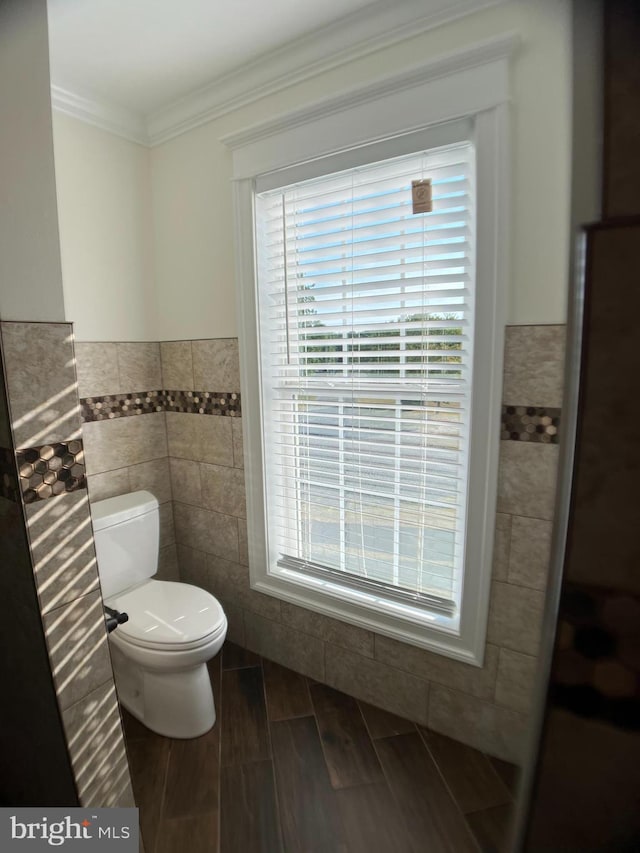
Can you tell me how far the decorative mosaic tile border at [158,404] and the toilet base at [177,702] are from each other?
95cm

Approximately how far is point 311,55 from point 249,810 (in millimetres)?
2246

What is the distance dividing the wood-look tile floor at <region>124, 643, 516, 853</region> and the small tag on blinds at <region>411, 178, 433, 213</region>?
1375 mm

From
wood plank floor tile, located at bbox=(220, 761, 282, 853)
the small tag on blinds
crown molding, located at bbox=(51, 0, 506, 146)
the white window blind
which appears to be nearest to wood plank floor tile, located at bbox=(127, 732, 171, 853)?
wood plank floor tile, located at bbox=(220, 761, 282, 853)

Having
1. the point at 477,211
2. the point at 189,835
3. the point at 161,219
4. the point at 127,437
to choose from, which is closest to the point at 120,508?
the point at 127,437

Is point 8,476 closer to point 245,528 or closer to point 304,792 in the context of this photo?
point 245,528

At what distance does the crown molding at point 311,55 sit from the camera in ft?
3.51

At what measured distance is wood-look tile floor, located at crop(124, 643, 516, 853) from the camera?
1025mm

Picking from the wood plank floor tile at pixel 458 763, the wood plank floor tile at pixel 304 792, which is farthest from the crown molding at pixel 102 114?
the wood plank floor tile at pixel 458 763

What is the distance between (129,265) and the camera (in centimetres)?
174

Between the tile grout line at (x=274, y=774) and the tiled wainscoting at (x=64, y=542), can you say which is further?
the tile grout line at (x=274, y=774)

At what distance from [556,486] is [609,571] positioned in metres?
0.03

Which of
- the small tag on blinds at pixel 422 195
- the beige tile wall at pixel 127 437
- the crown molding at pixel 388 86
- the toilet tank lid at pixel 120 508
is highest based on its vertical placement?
the crown molding at pixel 388 86

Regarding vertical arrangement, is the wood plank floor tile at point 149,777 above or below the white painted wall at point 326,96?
below

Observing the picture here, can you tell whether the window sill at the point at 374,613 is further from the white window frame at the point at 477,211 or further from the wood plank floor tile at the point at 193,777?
the wood plank floor tile at the point at 193,777
